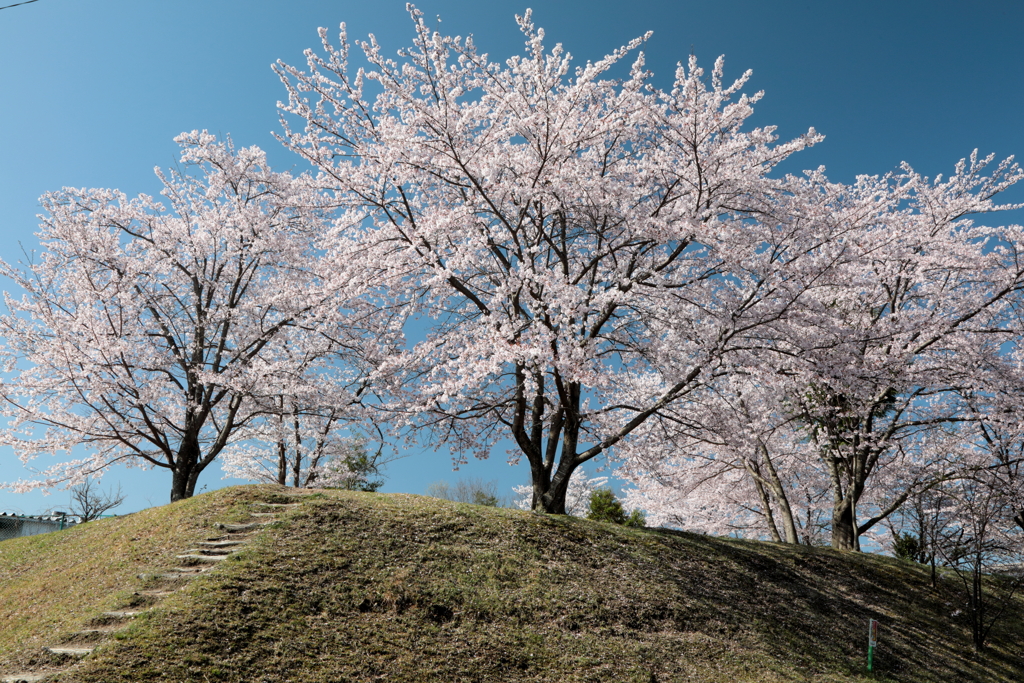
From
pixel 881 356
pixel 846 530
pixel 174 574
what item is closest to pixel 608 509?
pixel 846 530

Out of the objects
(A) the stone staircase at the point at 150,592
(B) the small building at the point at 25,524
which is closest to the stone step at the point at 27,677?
(A) the stone staircase at the point at 150,592

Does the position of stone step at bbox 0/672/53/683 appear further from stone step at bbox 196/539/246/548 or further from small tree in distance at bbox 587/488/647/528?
small tree in distance at bbox 587/488/647/528

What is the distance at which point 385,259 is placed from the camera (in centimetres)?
1105

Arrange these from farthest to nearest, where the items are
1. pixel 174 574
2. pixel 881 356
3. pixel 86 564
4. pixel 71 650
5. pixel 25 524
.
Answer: pixel 25 524, pixel 881 356, pixel 86 564, pixel 174 574, pixel 71 650

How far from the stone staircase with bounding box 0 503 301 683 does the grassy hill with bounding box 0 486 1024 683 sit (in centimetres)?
15

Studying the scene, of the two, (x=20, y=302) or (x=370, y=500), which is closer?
(x=370, y=500)

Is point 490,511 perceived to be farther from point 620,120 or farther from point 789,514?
point 789,514

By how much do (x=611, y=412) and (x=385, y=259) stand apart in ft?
16.9

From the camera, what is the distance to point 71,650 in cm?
617

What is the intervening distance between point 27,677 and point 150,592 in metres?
1.71

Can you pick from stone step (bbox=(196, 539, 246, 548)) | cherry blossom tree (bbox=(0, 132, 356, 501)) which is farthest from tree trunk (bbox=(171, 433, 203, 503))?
stone step (bbox=(196, 539, 246, 548))

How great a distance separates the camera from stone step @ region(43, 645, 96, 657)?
6062mm

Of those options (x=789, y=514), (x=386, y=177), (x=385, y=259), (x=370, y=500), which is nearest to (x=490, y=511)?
(x=370, y=500)

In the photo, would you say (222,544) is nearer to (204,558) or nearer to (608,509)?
(204,558)
